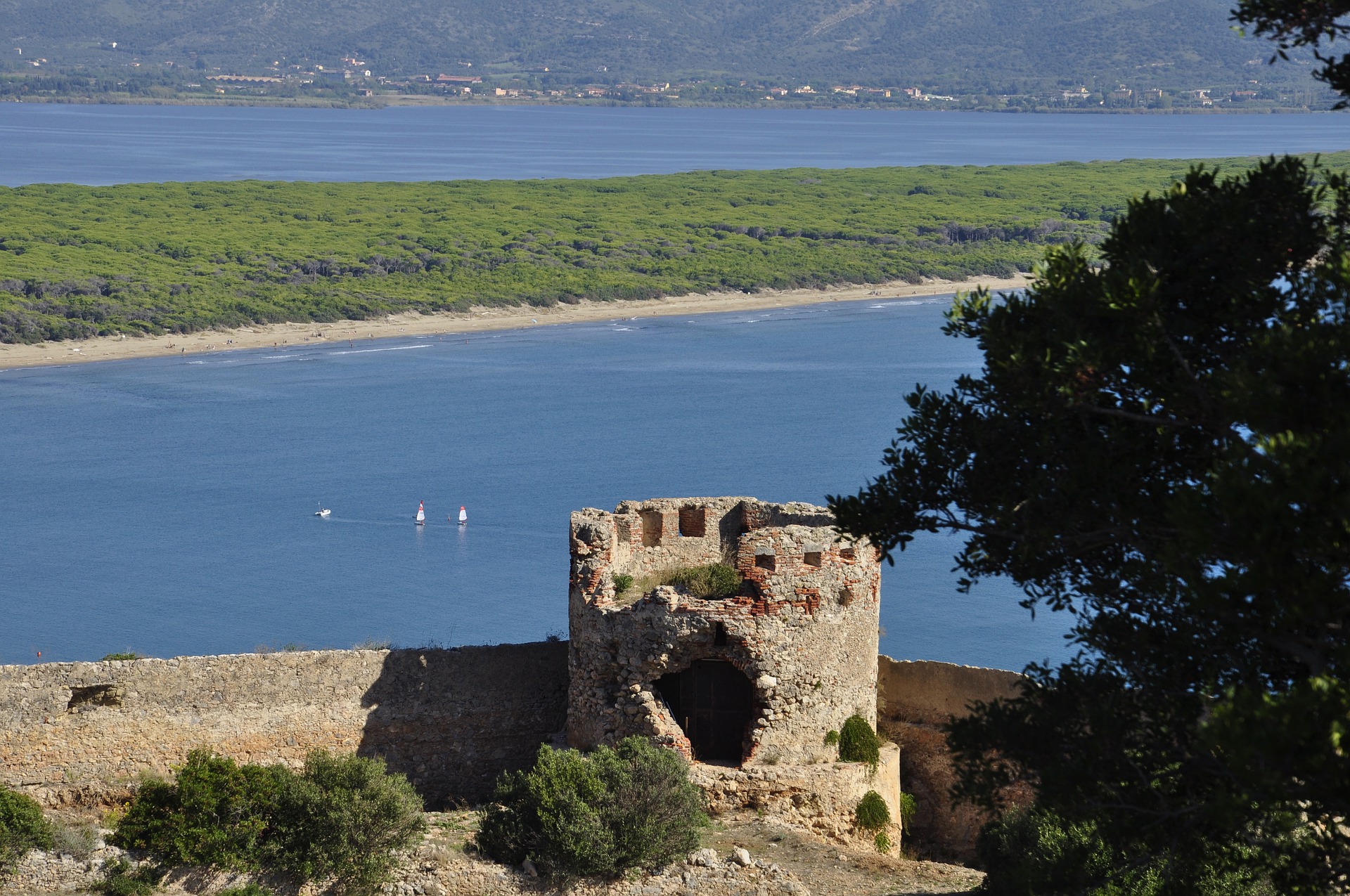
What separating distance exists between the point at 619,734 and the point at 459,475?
3363 cm

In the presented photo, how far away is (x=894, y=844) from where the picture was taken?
57.0 ft

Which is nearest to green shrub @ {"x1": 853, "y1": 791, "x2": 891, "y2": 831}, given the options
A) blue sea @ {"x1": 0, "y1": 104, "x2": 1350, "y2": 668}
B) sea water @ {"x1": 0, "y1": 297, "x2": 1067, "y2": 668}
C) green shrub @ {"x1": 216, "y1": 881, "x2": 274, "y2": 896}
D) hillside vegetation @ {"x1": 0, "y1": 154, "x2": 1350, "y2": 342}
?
green shrub @ {"x1": 216, "y1": 881, "x2": 274, "y2": 896}

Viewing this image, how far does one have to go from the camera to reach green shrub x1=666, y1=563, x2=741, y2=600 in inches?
688

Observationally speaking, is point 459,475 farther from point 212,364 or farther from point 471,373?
point 212,364

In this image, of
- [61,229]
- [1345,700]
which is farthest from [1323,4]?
[61,229]

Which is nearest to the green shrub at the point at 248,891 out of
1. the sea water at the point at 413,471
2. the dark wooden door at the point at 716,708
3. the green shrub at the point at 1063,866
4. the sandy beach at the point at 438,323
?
the dark wooden door at the point at 716,708

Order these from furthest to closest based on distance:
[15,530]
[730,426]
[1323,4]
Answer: [730,426] < [15,530] < [1323,4]

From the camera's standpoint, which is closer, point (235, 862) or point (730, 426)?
point (235, 862)

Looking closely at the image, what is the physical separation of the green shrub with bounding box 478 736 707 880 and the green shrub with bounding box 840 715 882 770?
1613mm

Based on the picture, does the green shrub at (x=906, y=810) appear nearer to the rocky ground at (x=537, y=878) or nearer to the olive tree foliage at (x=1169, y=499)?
the rocky ground at (x=537, y=878)

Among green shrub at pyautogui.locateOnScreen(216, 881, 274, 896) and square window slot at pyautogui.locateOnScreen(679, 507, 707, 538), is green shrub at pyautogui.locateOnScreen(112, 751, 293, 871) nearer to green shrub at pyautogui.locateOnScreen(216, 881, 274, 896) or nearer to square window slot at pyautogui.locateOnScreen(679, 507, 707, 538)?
green shrub at pyautogui.locateOnScreen(216, 881, 274, 896)

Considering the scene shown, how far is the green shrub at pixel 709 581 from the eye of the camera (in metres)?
17.5

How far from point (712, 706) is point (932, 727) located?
2.40 meters

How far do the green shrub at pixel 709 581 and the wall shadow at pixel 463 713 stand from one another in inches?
51.2
